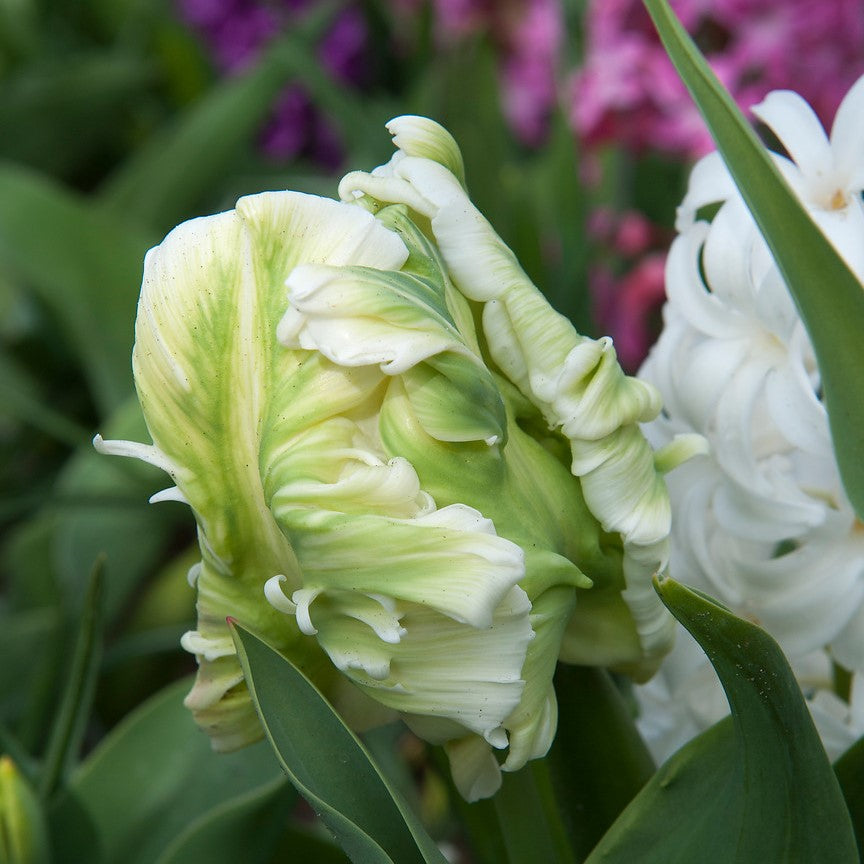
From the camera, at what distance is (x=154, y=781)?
1.67 feet

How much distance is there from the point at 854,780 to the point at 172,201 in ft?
2.85

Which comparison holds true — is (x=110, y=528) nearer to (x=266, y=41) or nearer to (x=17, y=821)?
(x=17, y=821)

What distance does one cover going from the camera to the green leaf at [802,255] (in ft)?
0.87

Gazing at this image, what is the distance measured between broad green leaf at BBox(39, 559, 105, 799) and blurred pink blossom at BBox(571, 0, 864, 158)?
64 cm

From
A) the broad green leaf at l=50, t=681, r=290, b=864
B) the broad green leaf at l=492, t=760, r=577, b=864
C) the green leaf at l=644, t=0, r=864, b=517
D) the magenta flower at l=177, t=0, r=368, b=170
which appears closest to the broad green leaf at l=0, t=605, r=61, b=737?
the broad green leaf at l=50, t=681, r=290, b=864

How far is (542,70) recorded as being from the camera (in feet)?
4.82

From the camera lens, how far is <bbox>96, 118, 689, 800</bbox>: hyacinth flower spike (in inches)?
9.9

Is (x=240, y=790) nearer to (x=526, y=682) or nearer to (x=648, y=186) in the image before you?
(x=526, y=682)

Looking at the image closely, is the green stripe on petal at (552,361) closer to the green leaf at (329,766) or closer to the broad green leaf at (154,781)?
the green leaf at (329,766)

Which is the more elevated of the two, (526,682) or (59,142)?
(59,142)

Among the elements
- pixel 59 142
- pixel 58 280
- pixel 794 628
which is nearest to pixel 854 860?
pixel 794 628

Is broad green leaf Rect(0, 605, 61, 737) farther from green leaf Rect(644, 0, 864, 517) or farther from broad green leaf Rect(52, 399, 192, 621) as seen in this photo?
green leaf Rect(644, 0, 864, 517)

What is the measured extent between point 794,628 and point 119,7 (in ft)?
4.04

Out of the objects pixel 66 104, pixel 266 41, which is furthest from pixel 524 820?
pixel 266 41
